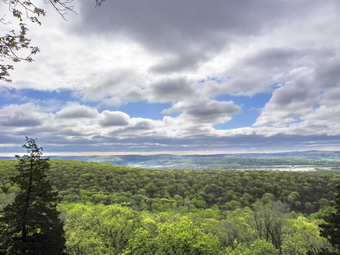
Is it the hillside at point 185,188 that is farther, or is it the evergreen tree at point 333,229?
the hillside at point 185,188

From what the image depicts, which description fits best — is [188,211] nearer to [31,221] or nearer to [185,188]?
[185,188]

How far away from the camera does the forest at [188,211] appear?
29172 millimetres

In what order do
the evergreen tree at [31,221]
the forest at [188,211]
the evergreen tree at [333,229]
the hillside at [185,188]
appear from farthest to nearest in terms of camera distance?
the hillside at [185,188], the forest at [188,211], the evergreen tree at [333,229], the evergreen tree at [31,221]

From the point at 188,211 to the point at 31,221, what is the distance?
207 ft

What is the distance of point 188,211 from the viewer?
7612 centimetres

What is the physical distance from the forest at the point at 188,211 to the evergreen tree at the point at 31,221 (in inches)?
82.4

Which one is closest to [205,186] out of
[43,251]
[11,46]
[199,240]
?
[199,240]

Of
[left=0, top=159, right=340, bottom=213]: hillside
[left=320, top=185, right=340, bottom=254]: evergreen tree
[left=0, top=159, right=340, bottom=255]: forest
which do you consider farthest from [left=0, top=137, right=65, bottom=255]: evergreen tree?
[left=0, top=159, right=340, bottom=213]: hillside

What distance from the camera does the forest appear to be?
29.2 meters

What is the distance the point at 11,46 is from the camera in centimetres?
774

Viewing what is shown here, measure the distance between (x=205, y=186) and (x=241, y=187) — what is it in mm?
18218

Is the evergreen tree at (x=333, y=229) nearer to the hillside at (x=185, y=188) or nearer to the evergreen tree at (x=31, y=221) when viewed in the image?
the evergreen tree at (x=31, y=221)

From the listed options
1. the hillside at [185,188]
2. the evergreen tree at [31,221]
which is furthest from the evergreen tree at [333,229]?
the hillside at [185,188]

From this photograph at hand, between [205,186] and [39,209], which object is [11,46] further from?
[205,186]
